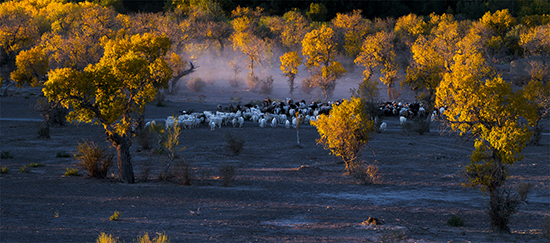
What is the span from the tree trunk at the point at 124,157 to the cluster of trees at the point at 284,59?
0.10 ft

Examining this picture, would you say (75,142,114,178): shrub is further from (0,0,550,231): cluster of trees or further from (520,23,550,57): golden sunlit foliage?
(520,23,550,57): golden sunlit foliage

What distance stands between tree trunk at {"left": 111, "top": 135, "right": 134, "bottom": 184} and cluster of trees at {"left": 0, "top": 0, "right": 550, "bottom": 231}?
3 cm

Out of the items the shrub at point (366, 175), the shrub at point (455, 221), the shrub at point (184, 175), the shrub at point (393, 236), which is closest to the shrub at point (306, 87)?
the shrub at point (366, 175)

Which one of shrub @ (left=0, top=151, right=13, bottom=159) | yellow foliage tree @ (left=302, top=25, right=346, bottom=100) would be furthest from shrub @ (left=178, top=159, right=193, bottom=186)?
yellow foliage tree @ (left=302, top=25, right=346, bottom=100)

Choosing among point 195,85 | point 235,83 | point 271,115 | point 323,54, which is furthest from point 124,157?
point 235,83

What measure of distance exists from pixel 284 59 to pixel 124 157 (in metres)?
30.6

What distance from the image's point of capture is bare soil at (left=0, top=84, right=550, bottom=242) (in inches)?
392

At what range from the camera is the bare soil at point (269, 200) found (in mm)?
9969

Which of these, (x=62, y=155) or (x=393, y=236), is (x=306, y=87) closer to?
(x=62, y=155)

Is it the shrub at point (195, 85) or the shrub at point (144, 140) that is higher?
the shrub at point (195, 85)

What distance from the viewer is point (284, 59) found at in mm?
43656

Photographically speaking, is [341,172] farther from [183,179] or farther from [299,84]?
[299,84]

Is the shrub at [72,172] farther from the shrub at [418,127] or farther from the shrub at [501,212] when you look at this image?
the shrub at [418,127]

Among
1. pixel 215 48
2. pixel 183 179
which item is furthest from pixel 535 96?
pixel 215 48
